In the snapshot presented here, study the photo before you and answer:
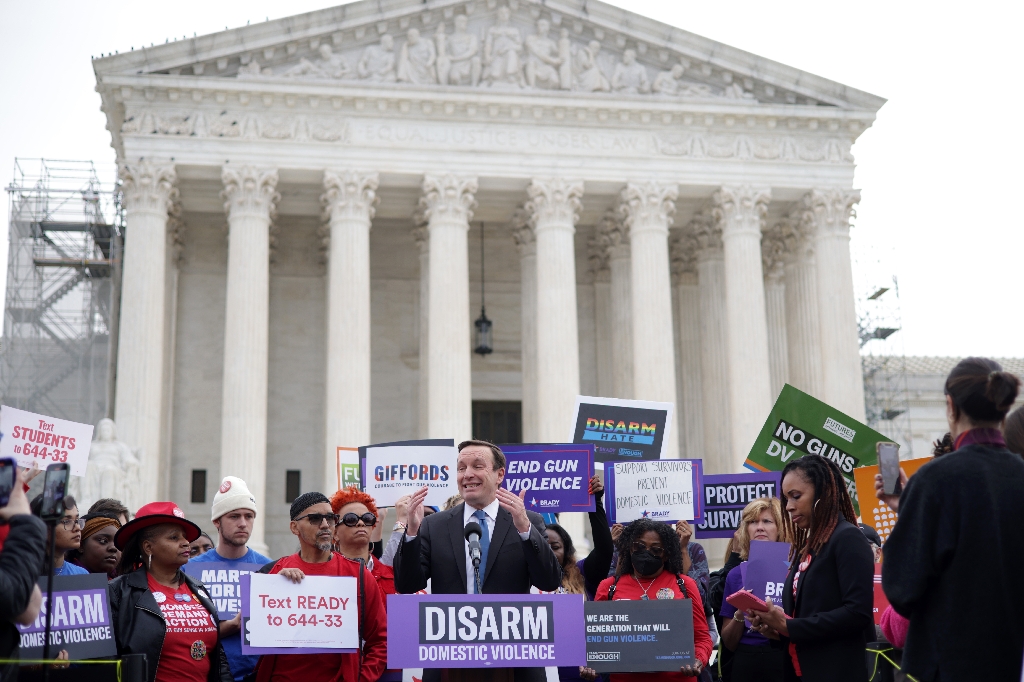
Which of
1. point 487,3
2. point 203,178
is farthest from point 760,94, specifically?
point 203,178

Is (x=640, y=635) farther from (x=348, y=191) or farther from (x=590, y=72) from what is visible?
(x=590, y=72)

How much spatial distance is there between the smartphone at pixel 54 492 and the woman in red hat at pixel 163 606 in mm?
1868

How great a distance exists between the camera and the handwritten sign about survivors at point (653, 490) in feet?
44.9

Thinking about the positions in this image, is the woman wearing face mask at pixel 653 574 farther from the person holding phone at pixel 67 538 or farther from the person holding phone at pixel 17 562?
the person holding phone at pixel 17 562

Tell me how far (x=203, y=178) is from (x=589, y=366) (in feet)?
46.3

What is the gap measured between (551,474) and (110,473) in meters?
17.5

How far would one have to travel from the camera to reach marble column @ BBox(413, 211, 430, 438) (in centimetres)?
3419

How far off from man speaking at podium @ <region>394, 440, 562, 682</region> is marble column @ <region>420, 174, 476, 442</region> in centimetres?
2300

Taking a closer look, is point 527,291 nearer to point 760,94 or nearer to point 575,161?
point 575,161

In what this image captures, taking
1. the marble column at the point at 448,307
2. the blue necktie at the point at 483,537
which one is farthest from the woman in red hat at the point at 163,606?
the marble column at the point at 448,307

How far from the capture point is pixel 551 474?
1356 cm

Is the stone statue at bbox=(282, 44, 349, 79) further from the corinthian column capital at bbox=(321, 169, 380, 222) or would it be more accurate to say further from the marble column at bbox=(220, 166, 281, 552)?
the marble column at bbox=(220, 166, 281, 552)

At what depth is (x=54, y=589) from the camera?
801 cm

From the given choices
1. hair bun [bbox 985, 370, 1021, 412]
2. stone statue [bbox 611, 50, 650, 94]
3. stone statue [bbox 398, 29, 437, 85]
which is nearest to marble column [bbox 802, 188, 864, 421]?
stone statue [bbox 611, 50, 650, 94]
